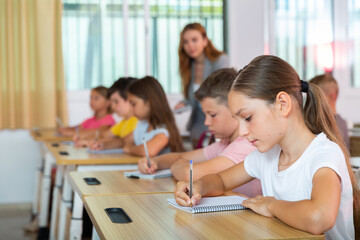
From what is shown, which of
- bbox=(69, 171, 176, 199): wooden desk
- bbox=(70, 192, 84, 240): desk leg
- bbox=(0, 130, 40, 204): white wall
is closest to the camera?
bbox=(69, 171, 176, 199): wooden desk

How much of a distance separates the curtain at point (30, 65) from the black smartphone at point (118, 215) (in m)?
3.42

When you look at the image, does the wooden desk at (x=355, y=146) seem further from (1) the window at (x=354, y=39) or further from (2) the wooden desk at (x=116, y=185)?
(1) the window at (x=354, y=39)

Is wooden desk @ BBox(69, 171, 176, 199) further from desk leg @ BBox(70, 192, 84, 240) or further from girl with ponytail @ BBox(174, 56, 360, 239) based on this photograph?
girl with ponytail @ BBox(174, 56, 360, 239)

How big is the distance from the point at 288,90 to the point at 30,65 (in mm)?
3726

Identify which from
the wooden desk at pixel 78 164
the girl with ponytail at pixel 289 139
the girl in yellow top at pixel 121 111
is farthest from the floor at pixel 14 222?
the girl with ponytail at pixel 289 139

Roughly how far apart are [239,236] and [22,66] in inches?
155

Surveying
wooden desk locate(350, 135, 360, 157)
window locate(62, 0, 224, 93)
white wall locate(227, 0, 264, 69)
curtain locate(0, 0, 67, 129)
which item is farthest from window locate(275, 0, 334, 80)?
wooden desk locate(350, 135, 360, 157)

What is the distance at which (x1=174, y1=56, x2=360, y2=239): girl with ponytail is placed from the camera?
54.2 inches

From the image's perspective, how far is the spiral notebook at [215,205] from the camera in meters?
1.45

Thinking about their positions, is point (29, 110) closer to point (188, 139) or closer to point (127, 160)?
point (188, 139)

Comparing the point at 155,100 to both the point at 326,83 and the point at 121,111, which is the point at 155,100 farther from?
the point at 326,83

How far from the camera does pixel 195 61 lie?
396cm

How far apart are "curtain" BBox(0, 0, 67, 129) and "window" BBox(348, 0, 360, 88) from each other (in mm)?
2919

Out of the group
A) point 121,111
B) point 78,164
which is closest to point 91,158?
point 78,164
